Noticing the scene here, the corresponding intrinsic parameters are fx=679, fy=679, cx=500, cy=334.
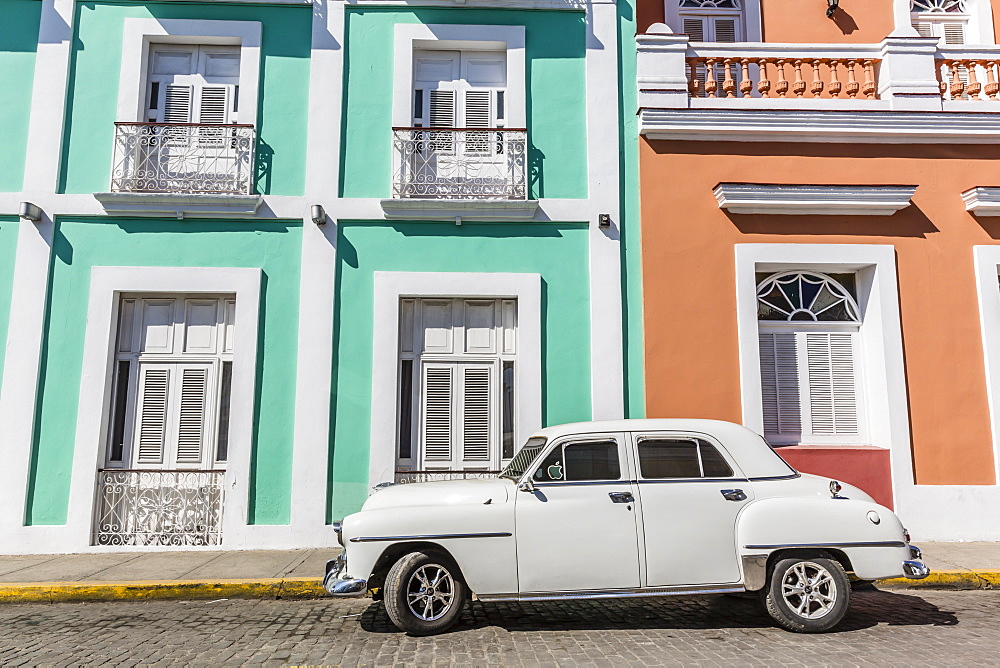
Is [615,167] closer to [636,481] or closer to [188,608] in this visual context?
[636,481]

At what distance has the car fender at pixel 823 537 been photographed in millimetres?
5082

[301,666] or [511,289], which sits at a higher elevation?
[511,289]

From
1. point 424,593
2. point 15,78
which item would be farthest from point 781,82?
point 15,78

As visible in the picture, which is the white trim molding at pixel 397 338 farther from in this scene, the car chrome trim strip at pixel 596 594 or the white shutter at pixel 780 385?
the car chrome trim strip at pixel 596 594

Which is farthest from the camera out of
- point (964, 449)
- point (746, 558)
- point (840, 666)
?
point (964, 449)

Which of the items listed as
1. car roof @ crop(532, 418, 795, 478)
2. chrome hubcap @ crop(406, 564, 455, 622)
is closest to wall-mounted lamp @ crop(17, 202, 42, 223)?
chrome hubcap @ crop(406, 564, 455, 622)

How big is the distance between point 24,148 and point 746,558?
954cm

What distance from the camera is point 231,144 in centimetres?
877

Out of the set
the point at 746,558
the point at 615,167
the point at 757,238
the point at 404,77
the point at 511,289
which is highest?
the point at 404,77

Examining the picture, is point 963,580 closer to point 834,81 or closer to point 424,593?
point 424,593

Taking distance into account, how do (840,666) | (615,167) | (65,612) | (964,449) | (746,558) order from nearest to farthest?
1. (840,666)
2. (746,558)
3. (65,612)
4. (964,449)
5. (615,167)

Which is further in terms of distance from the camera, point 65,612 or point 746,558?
point 65,612

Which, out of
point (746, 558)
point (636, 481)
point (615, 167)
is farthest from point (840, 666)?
point (615, 167)

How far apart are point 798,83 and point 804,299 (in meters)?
2.88
